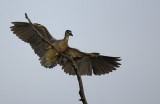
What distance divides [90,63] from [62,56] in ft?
4.23

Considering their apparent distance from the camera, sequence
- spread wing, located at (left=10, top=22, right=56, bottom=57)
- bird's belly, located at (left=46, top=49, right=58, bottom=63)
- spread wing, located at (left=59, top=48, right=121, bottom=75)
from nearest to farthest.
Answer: bird's belly, located at (left=46, top=49, right=58, bottom=63) → spread wing, located at (left=59, top=48, right=121, bottom=75) → spread wing, located at (left=10, top=22, right=56, bottom=57)

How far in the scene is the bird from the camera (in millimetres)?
10862

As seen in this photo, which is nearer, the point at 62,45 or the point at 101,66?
the point at 62,45

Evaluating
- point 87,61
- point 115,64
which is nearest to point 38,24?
point 87,61

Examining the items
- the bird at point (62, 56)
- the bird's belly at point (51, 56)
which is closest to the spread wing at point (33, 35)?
the bird at point (62, 56)

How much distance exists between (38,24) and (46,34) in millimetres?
517

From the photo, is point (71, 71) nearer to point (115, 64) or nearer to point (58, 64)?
point (58, 64)

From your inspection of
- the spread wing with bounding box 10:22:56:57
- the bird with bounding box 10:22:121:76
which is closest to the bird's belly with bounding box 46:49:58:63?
the bird with bounding box 10:22:121:76

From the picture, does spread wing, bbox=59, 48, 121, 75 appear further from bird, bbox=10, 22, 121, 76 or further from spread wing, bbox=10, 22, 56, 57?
spread wing, bbox=10, 22, 56, 57

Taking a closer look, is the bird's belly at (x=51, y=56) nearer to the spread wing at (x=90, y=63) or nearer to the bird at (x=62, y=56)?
the bird at (x=62, y=56)

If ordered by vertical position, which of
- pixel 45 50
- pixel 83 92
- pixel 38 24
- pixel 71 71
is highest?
pixel 38 24

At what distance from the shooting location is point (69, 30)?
10688mm

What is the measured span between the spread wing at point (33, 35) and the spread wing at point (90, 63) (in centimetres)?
97

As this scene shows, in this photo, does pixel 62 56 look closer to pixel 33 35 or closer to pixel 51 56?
pixel 51 56
